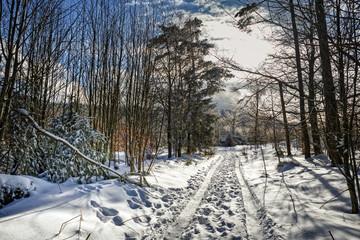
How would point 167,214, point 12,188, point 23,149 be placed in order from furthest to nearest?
point 23,149 < point 167,214 < point 12,188

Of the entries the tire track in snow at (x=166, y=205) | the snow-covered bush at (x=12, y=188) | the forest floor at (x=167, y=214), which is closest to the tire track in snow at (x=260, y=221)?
the forest floor at (x=167, y=214)

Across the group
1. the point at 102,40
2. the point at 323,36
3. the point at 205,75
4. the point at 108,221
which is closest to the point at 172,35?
the point at 102,40

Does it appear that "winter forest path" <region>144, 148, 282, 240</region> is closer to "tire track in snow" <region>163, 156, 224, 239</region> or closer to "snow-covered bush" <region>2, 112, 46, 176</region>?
"tire track in snow" <region>163, 156, 224, 239</region>

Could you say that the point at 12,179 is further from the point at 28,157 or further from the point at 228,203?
the point at 228,203

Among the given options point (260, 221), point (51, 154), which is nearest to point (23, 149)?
point (51, 154)

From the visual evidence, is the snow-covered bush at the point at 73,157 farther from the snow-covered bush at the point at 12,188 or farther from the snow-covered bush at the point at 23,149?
the snow-covered bush at the point at 12,188

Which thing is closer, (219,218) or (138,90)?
(219,218)

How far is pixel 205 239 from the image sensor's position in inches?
110

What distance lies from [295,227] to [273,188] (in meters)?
2.74

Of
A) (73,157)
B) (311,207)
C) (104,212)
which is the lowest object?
(311,207)

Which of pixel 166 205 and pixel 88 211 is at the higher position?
pixel 88 211

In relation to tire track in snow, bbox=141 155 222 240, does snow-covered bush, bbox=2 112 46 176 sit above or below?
above

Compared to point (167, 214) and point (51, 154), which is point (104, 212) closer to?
point (167, 214)

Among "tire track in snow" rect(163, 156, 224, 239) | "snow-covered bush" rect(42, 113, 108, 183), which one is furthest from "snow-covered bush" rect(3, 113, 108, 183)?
"tire track in snow" rect(163, 156, 224, 239)
